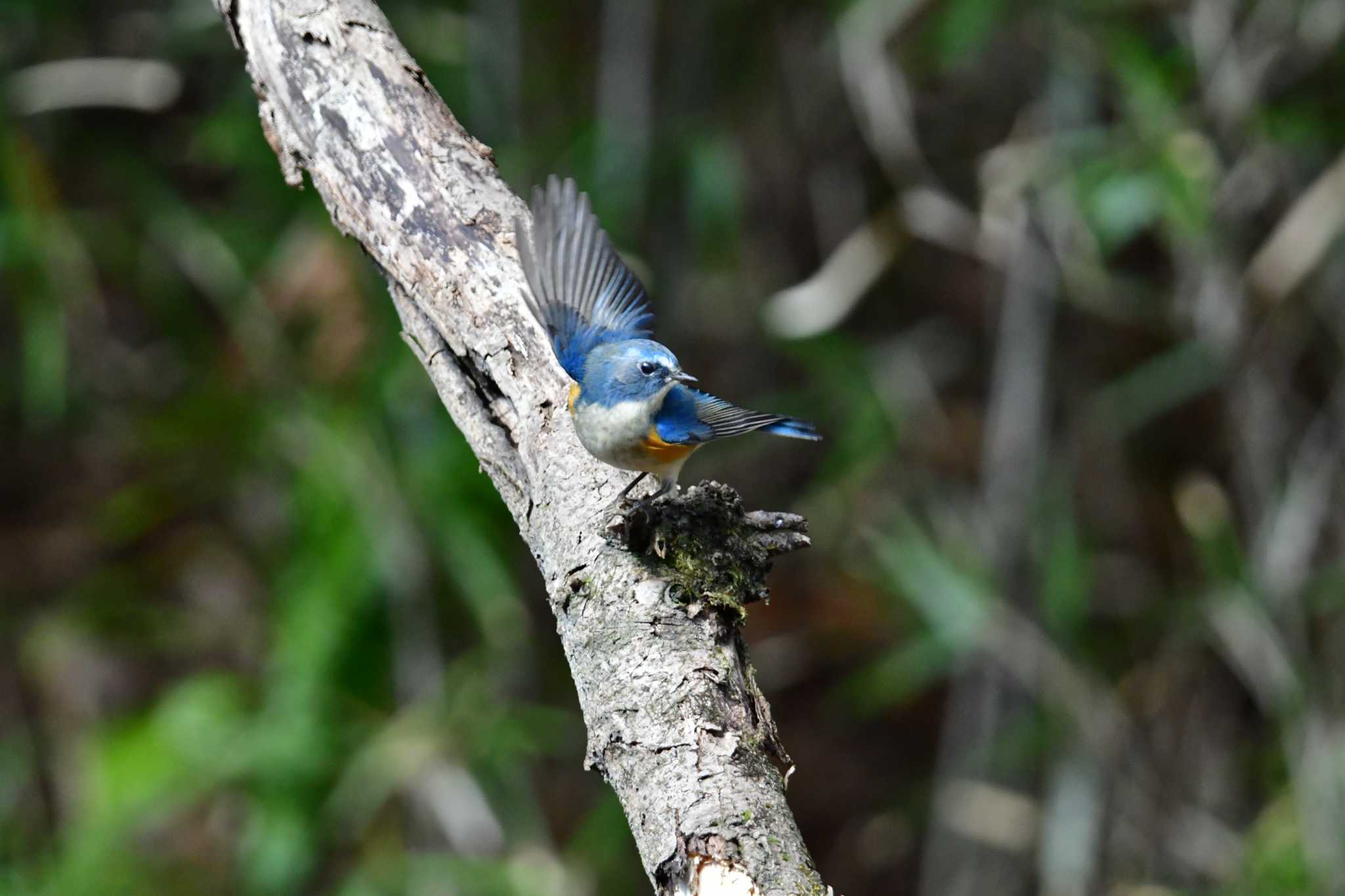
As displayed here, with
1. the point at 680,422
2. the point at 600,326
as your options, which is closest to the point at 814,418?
the point at 600,326

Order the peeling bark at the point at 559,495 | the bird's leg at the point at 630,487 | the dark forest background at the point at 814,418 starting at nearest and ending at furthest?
the peeling bark at the point at 559,495
the bird's leg at the point at 630,487
the dark forest background at the point at 814,418

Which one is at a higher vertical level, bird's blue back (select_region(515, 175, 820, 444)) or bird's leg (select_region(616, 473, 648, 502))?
bird's blue back (select_region(515, 175, 820, 444))

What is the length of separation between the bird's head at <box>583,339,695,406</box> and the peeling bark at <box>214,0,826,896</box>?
5.3 inches

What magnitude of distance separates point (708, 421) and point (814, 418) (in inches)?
81.9

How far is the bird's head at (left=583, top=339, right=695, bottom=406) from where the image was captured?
1.43 metres

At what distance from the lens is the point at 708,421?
4.81 feet

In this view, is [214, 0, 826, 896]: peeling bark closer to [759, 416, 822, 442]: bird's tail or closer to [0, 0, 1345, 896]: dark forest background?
[759, 416, 822, 442]: bird's tail

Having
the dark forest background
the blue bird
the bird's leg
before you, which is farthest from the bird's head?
the dark forest background

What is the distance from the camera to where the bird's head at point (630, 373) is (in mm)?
1427

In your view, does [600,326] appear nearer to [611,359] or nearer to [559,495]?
[611,359]

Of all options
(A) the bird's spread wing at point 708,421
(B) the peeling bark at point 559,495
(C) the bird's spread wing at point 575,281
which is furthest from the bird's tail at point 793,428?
(C) the bird's spread wing at point 575,281

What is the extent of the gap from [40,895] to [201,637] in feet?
3.26

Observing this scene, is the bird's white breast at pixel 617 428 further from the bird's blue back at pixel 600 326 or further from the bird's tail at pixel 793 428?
the bird's tail at pixel 793 428

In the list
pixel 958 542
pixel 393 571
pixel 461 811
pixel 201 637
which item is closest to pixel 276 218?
pixel 393 571
